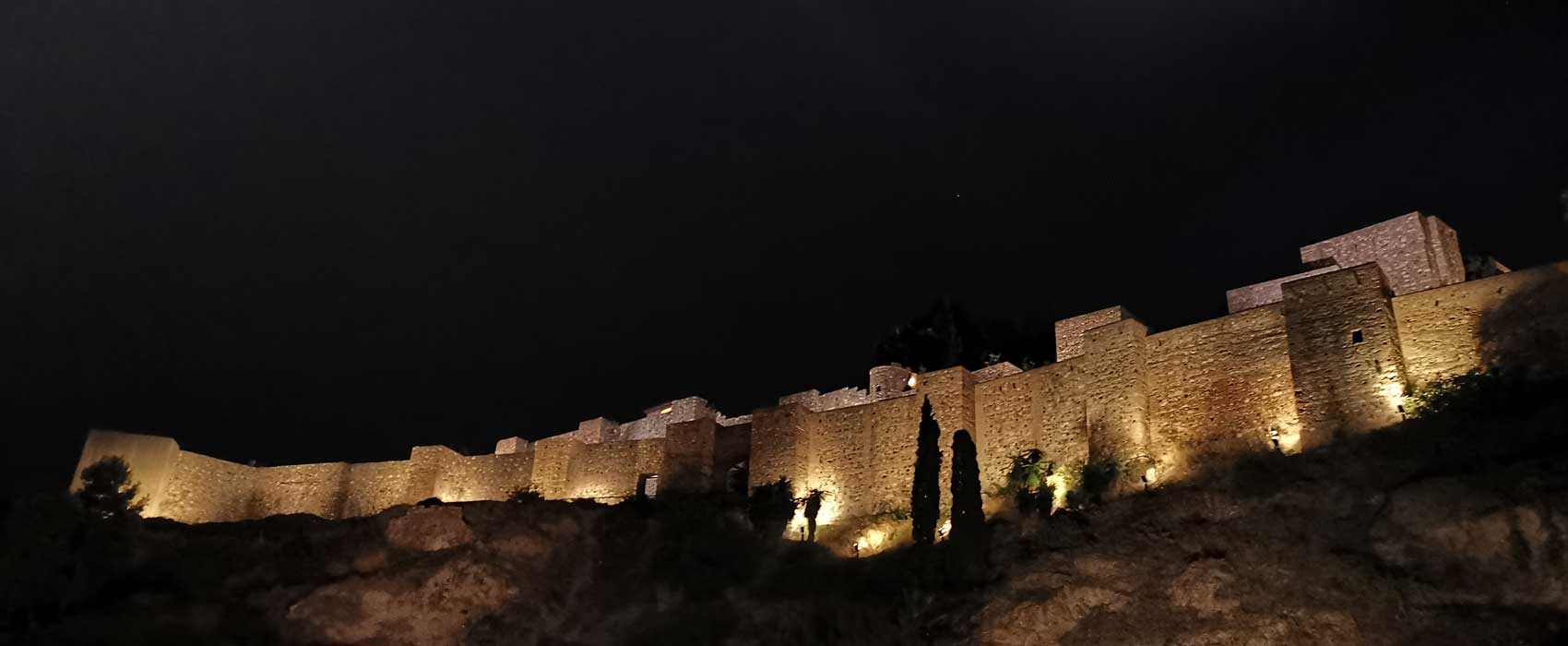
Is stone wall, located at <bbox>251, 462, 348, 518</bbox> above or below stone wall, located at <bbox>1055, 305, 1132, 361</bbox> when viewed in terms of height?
below

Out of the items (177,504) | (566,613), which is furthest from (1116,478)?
(177,504)

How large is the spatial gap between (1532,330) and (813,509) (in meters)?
21.0

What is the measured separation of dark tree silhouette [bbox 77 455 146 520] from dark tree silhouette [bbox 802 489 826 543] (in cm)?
2463

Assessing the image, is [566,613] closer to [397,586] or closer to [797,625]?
[397,586]

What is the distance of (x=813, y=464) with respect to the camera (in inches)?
1612

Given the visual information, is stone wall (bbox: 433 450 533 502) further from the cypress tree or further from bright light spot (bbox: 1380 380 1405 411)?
bright light spot (bbox: 1380 380 1405 411)

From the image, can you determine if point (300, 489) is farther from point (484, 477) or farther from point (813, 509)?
point (813, 509)

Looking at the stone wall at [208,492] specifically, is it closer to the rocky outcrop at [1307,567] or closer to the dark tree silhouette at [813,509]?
the dark tree silhouette at [813,509]

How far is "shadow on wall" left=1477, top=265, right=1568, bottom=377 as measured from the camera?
27.7 meters

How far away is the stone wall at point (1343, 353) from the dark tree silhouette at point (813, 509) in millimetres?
15461

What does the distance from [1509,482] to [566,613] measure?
25.2m

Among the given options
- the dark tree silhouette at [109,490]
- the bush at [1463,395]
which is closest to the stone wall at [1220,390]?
the bush at [1463,395]

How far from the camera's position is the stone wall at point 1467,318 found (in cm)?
2845

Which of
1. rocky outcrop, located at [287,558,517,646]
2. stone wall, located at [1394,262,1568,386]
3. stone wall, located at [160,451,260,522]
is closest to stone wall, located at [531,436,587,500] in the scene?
rocky outcrop, located at [287,558,517,646]
